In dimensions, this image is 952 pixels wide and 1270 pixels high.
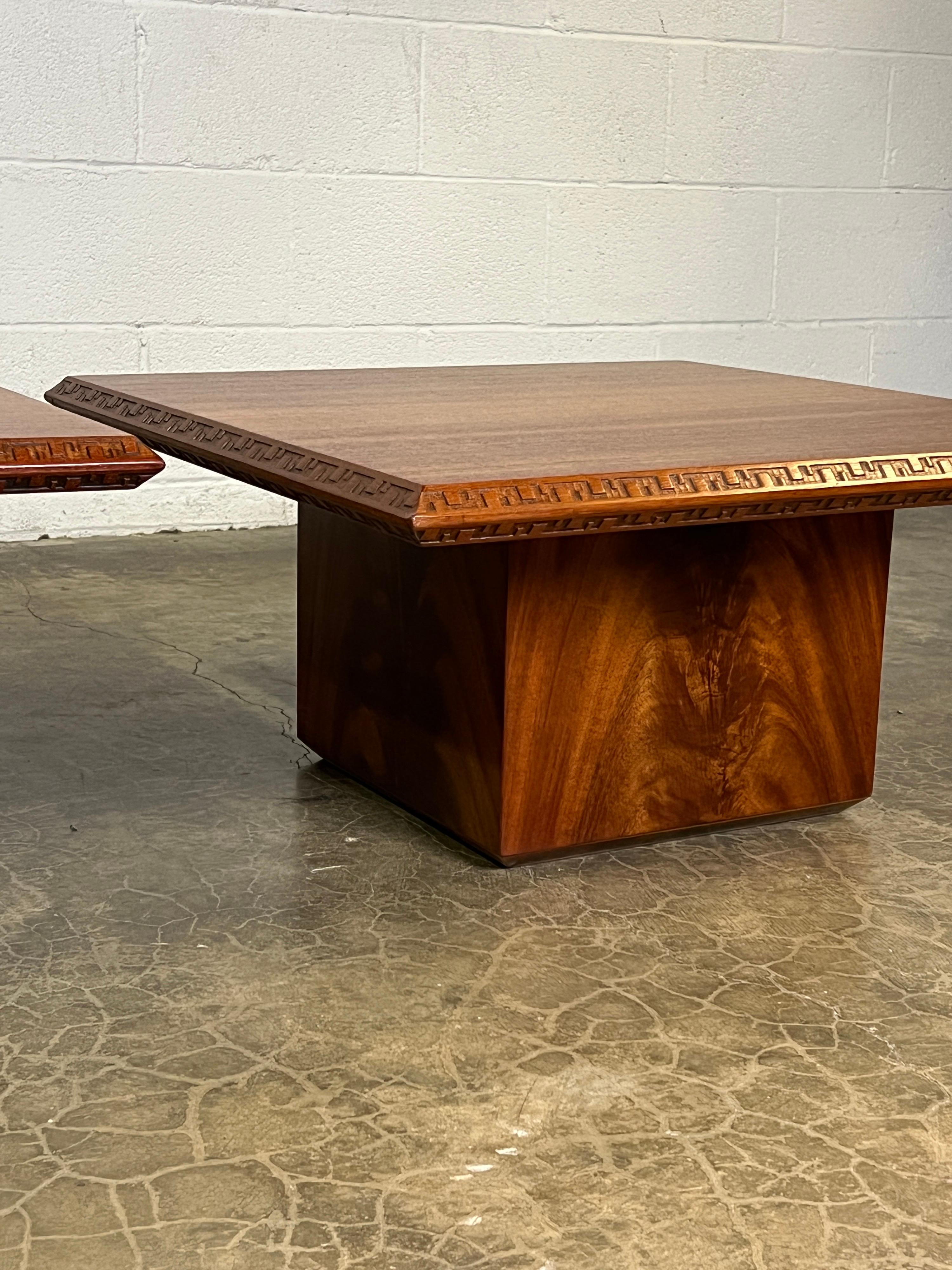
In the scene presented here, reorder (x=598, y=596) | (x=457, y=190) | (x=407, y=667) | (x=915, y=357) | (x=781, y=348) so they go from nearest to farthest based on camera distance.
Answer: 1. (x=598, y=596)
2. (x=407, y=667)
3. (x=457, y=190)
4. (x=781, y=348)
5. (x=915, y=357)

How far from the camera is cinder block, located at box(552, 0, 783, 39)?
3.98 meters

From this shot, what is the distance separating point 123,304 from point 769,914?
2.39 m

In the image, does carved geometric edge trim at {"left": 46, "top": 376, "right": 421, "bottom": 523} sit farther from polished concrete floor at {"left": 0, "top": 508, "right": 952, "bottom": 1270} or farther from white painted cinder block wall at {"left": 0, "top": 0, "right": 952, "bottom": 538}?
white painted cinder block wall at {"left": 0, "top": 0, "right": 952, "bottom": 538}

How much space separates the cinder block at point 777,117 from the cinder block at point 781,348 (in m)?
0.38

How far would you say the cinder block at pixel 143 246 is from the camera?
352cm

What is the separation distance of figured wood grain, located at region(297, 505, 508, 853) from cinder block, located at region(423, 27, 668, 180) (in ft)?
6.58

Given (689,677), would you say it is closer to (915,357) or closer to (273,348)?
(273,348)

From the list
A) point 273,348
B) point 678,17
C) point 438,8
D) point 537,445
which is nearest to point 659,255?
point 678,17

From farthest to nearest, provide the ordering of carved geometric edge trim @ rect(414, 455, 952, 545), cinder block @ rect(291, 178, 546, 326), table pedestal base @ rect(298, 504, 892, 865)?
cinder block @ rect(291, 178, 546, 326) < table pedestal base @ rect(298, 504, 892, 865) < carved geometric edge trim @ rect(414, 455, 952, 545)

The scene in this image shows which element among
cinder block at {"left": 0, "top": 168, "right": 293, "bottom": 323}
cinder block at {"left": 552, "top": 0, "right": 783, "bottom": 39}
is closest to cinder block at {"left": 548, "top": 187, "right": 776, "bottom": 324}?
cinder block at {"left": 552, "top": 0, "right": 783, "bottom": 39}

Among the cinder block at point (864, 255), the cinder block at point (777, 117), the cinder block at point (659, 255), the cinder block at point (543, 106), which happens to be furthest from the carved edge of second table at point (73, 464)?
the cinder block at point (864, 255)

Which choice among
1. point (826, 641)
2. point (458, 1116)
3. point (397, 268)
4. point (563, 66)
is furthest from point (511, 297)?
point (458, 1116)

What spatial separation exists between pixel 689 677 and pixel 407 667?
0.34m

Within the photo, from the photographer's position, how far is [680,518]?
5.10ft
